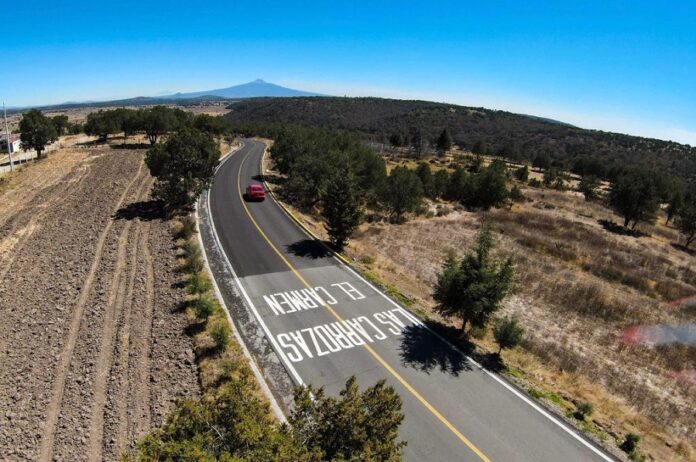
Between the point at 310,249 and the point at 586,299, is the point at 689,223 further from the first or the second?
the point at 310,249

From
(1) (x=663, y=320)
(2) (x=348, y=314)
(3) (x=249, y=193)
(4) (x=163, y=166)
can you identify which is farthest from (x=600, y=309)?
(4) (x=163, y=166)

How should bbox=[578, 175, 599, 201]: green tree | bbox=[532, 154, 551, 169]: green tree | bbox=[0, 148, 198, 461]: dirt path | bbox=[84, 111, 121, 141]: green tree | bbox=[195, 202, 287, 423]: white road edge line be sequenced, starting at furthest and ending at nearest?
bbox=[532, 154, 551, 169]: green tree → bbox=[84, 111, 121, 141]: green tree → bbox=[578, 175, 599, 201]: green tree → bbox=[195, 202, 287, 423]: white road edge line → bbox=[0, 148, 198, 461]: dirt path

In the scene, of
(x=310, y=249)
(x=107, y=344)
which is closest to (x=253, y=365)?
(x=107, y=344)

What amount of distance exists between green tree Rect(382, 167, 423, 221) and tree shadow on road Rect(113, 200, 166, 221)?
73.3 ft

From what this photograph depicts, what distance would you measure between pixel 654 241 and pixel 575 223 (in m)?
→ 9.45

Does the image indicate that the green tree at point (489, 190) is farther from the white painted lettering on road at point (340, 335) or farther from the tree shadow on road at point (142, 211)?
the tree shadow on road at point (142, 211)

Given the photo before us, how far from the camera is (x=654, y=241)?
144 feet

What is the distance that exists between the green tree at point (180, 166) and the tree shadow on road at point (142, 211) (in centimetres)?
142

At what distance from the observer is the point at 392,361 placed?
14.1m

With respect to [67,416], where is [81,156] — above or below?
above

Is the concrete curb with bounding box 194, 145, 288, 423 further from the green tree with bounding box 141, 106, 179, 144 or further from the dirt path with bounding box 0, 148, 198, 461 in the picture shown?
the green tree with bounding box 141, 106, 179, 144

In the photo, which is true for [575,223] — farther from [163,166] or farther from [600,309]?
[163,166]

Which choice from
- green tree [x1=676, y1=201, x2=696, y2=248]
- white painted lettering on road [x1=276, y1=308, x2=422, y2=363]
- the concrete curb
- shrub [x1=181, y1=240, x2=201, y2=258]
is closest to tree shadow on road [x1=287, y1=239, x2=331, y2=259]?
the concrete curb

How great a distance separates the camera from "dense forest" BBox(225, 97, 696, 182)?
111625mm
